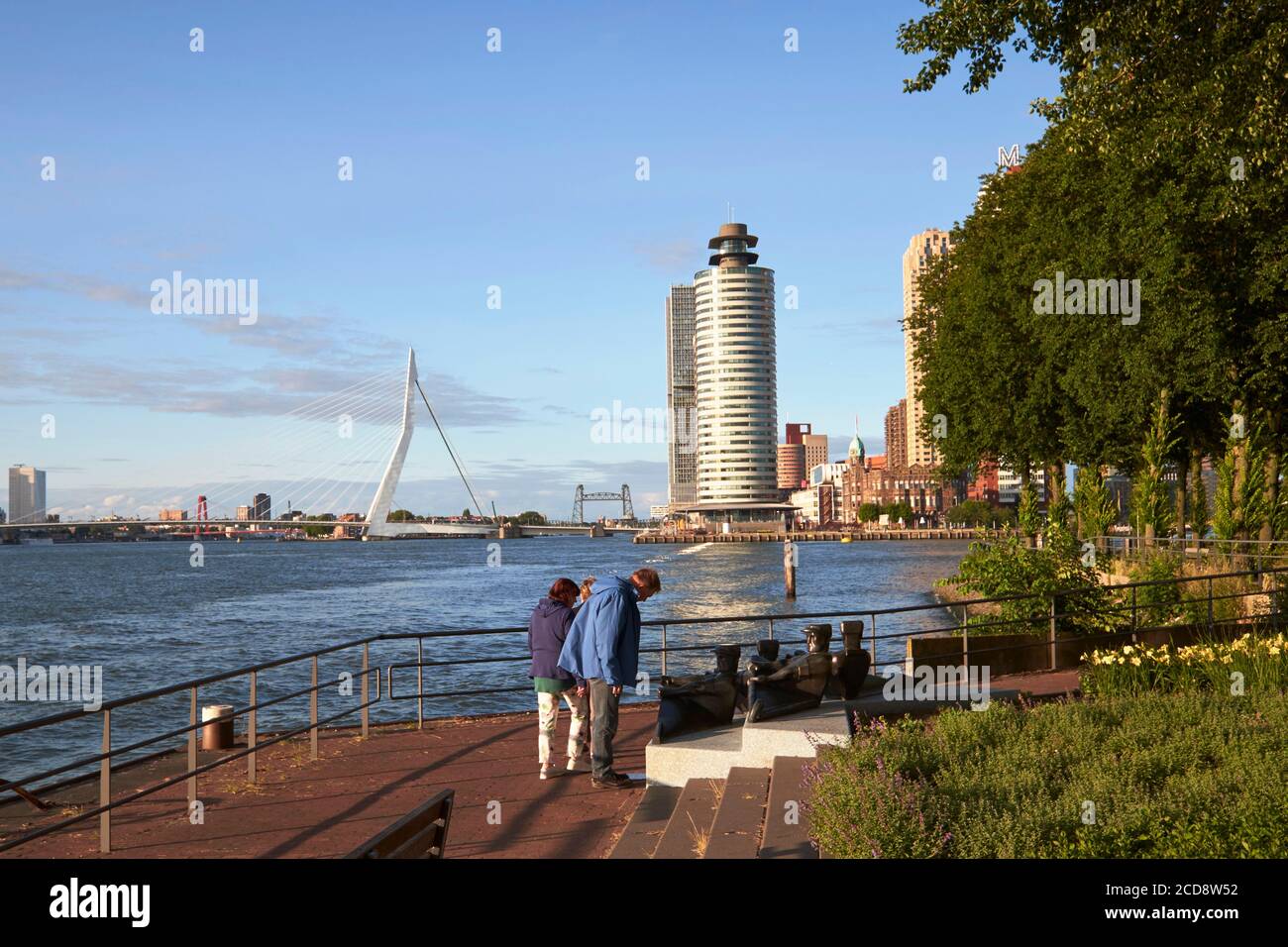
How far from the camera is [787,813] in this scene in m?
8.12

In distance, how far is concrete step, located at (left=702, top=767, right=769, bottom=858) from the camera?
24.8ft

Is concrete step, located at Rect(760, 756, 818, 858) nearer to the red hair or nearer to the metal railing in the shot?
the metal railing

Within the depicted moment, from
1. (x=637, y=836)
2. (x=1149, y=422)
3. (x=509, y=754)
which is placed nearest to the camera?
(x=637, y=836)

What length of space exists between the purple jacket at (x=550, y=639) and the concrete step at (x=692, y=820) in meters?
1.97

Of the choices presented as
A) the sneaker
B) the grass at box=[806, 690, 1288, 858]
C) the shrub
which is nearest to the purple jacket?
the sneaker

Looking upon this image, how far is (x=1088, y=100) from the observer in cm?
1566

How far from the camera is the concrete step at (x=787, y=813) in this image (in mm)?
7242

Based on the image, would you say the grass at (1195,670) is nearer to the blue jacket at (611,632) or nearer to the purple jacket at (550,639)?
the blue jacket at (611,632)

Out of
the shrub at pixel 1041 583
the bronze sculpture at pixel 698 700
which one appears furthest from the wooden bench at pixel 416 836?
the shrub at pixel 1041 583

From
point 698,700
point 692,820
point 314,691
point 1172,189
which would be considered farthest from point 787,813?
point 1172,189

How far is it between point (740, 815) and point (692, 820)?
17.3 inches
